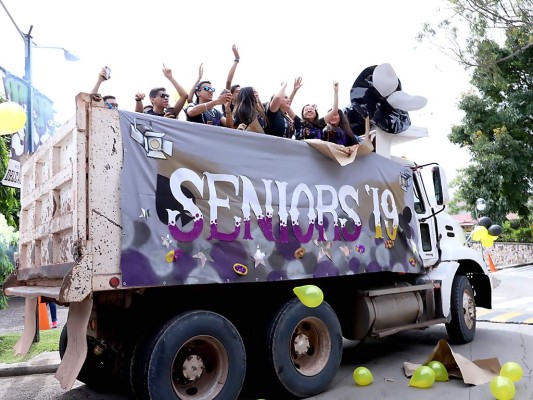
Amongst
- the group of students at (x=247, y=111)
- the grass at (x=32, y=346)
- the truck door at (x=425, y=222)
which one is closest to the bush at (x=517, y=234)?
the truck door at (x=425, y=222)

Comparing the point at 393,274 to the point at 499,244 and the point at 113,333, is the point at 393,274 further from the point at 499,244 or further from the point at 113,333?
the point at 499,244

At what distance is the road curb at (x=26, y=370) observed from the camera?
229 inches

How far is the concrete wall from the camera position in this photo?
26.8 meters

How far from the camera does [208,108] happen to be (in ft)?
16.2

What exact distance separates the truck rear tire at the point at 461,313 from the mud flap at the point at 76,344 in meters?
4.95

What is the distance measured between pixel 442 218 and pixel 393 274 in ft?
4.78

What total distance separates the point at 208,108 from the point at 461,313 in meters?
4.46

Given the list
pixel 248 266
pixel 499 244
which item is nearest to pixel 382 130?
pixel 248 266

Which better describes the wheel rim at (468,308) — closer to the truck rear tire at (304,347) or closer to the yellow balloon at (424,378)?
the yellow balloon at (424,378)

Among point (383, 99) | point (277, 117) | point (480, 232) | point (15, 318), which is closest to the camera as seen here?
point (277, 117)

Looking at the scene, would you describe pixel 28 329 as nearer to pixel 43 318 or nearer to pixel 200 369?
pixel 200 369

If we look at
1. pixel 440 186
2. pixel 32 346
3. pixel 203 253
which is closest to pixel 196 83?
pixel 203 253

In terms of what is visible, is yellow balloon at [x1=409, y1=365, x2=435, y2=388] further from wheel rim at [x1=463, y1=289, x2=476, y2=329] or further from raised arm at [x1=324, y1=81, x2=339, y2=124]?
raised arm at [x1=324, y1=81, x2=339, y2=124]

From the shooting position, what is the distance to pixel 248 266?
13.7 ft
